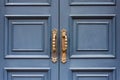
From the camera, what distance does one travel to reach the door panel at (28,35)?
2148 mm

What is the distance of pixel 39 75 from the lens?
2166mm

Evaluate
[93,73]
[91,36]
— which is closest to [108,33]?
[91,36]

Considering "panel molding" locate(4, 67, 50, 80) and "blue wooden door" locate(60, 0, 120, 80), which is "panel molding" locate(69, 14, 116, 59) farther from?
"panel molding" locate(4, 67, 50, 80)

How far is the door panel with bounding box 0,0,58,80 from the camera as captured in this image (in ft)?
7.05

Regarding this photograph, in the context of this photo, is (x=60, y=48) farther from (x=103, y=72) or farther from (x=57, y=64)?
(x=103, y=72)

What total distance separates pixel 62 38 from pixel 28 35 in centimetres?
24

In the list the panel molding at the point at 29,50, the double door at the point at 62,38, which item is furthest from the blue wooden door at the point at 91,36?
the panel molding at the point at 29,50

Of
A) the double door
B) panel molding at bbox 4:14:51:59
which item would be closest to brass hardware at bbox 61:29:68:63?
the double door

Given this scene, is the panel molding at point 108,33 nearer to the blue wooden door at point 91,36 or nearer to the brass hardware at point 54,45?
the blue wooden door at point 91,36

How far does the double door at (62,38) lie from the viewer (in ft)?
7.02

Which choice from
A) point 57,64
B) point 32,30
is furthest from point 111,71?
point 32,30

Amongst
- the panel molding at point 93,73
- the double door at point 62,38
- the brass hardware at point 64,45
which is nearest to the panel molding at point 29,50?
the double door at point 62,38

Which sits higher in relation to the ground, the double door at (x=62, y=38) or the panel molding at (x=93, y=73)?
the double door at (x=62, y=38)

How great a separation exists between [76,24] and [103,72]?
39cm
